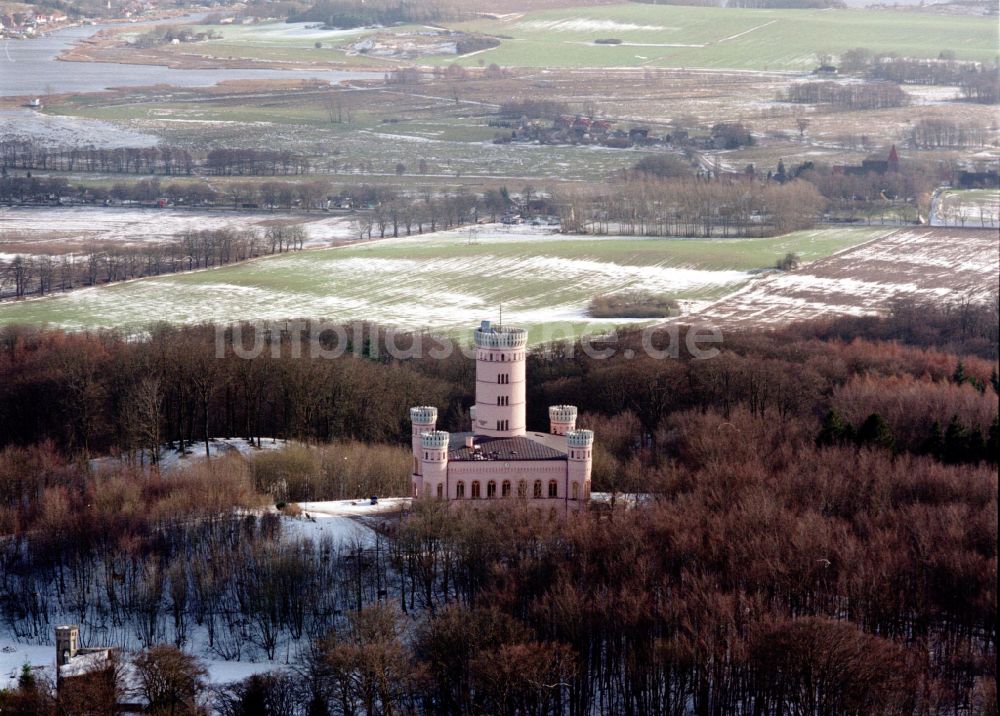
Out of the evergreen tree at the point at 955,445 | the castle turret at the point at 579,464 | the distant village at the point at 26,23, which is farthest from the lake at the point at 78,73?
the evergreen tree at the point at 955,445

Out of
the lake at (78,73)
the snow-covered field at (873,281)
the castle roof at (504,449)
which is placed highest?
the lake at (78,73)

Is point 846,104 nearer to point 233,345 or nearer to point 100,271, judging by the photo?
point 100,271

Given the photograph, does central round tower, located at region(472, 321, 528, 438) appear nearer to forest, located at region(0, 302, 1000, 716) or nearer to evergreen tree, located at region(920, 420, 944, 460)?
forest, located at region(0, 302, 1000, 716)

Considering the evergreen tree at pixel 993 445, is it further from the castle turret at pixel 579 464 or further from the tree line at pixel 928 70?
the tree line at pixel 928 70

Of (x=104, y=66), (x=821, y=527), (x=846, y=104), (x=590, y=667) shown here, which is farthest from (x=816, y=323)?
(x=104, y=66)

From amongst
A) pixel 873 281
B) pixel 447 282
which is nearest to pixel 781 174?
pixel 873 281

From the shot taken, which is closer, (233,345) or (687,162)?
(233,345)
